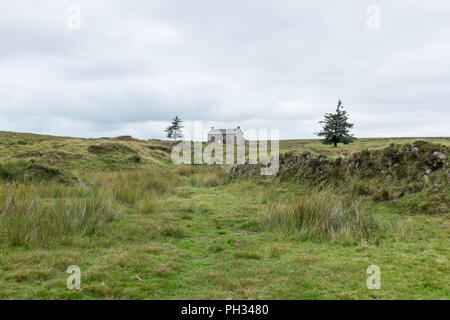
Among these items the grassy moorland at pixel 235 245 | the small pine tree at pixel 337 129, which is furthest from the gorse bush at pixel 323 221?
the small pine tree at pixel 337 129

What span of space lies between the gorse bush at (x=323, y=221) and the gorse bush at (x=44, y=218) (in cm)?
491

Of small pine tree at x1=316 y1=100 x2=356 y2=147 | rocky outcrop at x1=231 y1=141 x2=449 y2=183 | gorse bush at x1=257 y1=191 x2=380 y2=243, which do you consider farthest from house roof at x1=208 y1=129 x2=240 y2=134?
gorse bush at x1=257 y1=191 x2=380 y2=243

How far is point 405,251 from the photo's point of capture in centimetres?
606

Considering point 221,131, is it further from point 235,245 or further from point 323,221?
point 235,245

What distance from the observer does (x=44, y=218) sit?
718cm

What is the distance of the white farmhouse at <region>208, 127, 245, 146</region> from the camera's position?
7925 cm

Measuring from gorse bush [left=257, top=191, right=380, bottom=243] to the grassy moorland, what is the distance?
35 mm

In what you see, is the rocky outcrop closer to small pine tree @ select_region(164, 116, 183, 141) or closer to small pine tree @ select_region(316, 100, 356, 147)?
small pine tree @ select_region(316, 100, 356, 147)

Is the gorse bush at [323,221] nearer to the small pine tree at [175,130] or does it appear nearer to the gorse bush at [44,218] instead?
Result: the gorse bush at [44,218]

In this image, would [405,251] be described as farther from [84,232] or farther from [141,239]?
[84,232]

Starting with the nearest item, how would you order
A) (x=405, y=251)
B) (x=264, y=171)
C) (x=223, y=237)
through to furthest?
(x=405, y=251)
(x=223, y=237)
(x=264, y=171)

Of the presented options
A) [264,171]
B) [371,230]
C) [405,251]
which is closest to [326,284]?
[405,251]

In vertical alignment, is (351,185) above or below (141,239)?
above

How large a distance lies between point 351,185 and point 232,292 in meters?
9.03
